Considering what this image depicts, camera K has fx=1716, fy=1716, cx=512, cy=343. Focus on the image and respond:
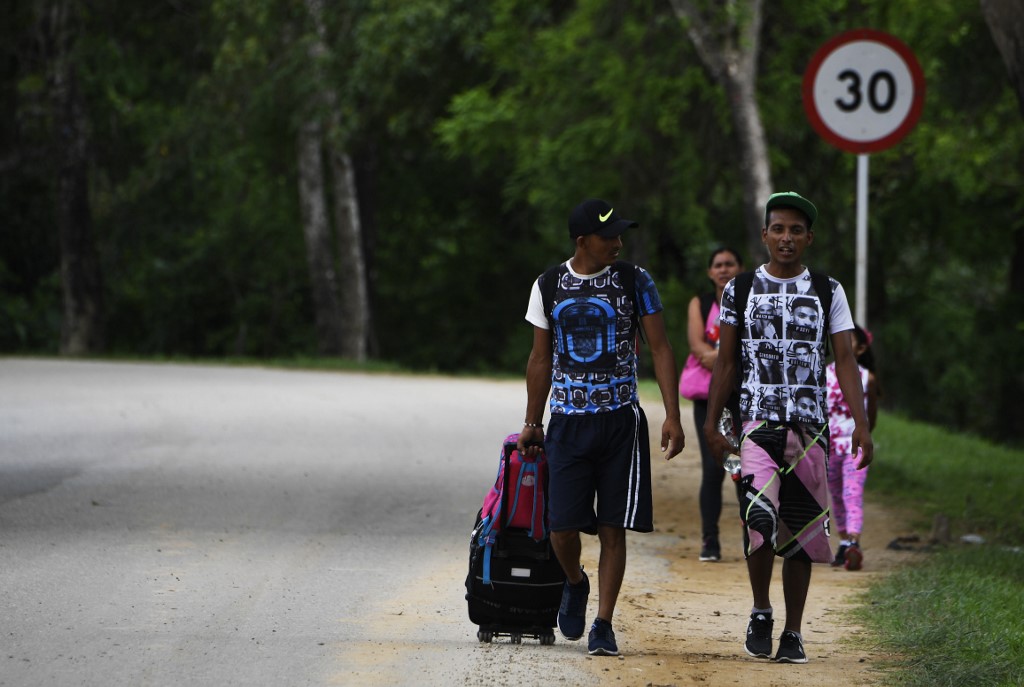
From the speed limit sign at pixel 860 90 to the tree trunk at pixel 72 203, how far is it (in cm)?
2321

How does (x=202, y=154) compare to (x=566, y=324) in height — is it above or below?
above

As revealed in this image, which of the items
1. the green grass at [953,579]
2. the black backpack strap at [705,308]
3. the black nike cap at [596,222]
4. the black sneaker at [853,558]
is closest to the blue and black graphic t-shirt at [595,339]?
the black nike cap at [596,222]

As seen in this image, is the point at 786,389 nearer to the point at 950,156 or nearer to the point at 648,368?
the point at 950,156

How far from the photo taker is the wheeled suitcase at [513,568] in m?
6.95

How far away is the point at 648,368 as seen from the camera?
3412 cm

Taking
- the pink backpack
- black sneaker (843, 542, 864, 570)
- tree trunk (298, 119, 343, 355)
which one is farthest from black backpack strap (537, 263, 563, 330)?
tree trunk (298, 119, 343, 355)

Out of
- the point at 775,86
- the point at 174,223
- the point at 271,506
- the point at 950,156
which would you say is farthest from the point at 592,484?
the point at 174,223

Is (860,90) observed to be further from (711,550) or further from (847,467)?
(711,550)

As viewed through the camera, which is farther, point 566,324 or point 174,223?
point 174,223

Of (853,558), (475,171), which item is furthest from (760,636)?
(475,171)

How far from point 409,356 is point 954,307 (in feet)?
51.3

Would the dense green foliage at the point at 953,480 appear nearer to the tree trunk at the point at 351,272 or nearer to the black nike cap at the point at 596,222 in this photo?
the black nike cap at the point at 596,222

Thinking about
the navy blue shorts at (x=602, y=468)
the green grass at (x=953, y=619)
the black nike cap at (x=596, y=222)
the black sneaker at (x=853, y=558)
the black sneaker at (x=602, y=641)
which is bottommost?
the black sneaker at (x=853, y=558)

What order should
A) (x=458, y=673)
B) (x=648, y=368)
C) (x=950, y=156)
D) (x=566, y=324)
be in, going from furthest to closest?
(x=648, y=368) < (x=950, y=156) < (x=566, y=324) < (x=458, y=673)
